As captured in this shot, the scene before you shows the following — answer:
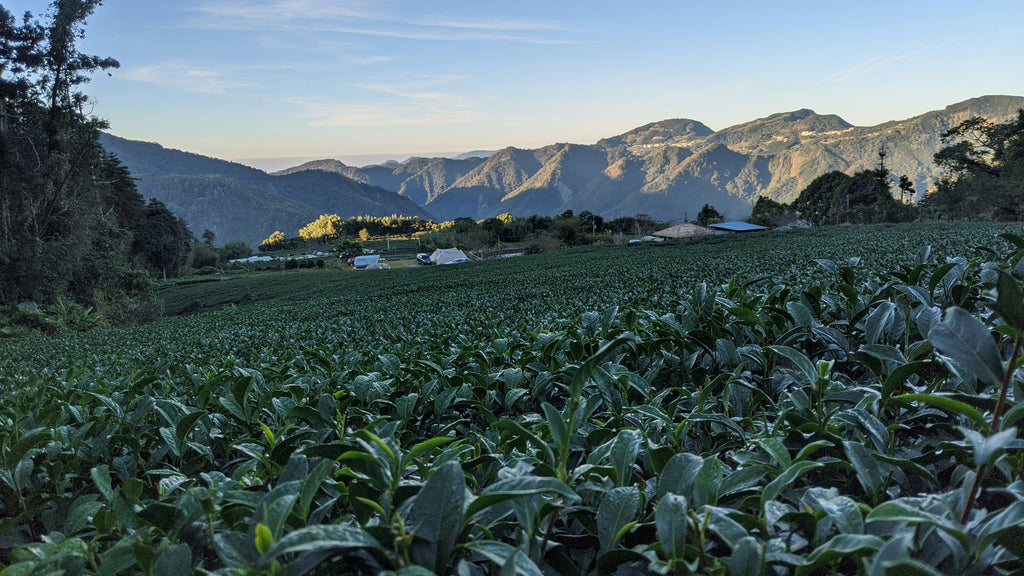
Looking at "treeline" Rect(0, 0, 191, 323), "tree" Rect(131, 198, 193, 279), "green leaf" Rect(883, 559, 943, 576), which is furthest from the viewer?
"tree" Rect(131, 198, 193, 279)

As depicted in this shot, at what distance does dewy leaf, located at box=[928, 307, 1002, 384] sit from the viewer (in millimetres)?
680

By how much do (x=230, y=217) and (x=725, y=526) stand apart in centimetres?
21255

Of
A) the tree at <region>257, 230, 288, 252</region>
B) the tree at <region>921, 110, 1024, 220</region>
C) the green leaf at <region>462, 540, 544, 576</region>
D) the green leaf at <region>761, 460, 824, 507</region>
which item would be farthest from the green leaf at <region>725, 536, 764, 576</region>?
the tree at <region>257, 230, 288, 252</region>

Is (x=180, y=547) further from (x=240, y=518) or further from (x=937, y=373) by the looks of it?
(x=937, y=373)

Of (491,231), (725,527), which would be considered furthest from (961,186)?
(725,527)

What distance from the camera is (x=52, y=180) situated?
27.7m

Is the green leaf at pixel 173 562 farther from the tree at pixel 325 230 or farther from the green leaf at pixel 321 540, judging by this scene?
the tree at pixel 325 230

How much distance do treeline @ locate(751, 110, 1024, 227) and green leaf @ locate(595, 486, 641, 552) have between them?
→ 50563 mm

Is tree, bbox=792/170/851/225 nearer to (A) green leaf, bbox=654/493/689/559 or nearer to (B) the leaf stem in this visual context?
(B) the leaf stem

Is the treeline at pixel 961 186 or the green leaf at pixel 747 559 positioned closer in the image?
the green leaf at pixel 747 559

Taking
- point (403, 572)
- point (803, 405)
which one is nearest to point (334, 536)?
point (403, 572)

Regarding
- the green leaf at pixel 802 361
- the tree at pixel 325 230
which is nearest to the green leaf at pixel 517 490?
the green leaf at pixel 802 361

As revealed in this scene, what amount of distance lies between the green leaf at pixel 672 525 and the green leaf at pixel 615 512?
0.33 feet

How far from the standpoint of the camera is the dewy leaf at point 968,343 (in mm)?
680
